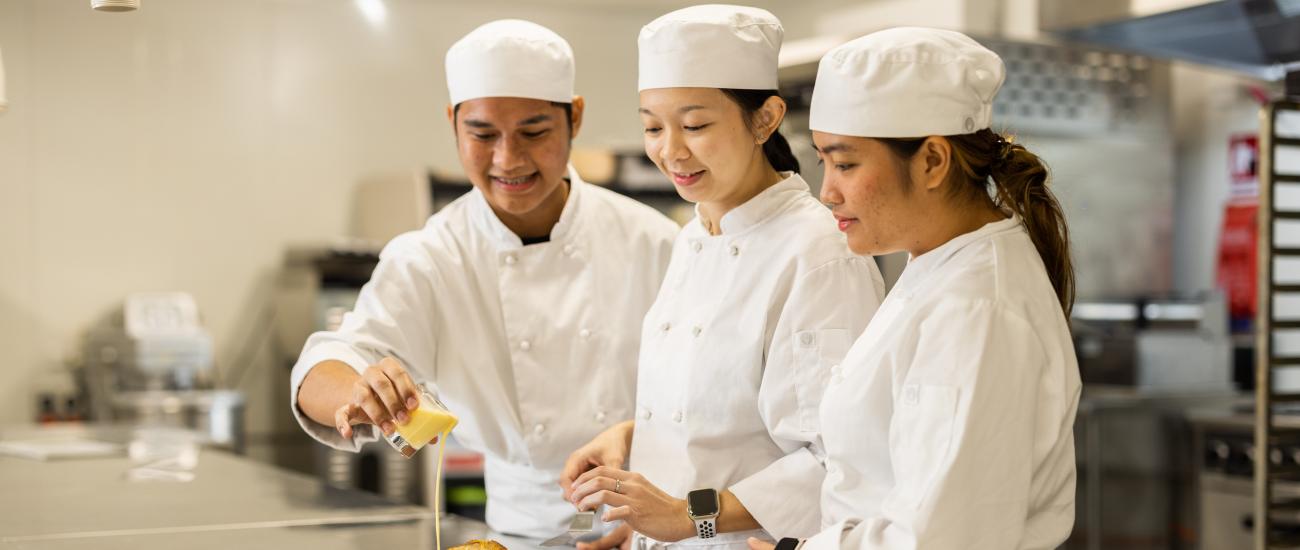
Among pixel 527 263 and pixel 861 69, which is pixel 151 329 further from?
pixel 861 69

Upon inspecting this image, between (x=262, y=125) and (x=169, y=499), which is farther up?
(x=262, y=125)

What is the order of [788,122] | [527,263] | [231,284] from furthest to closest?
[231,284]
[788,122]
[527,263]

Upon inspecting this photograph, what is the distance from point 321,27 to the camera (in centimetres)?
589

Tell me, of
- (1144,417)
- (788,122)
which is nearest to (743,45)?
(788,122)

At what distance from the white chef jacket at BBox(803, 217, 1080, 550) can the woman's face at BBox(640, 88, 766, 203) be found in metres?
0.37

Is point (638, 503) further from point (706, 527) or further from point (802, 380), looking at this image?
point (802, 380)

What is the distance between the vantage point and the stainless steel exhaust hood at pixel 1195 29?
2.93 m

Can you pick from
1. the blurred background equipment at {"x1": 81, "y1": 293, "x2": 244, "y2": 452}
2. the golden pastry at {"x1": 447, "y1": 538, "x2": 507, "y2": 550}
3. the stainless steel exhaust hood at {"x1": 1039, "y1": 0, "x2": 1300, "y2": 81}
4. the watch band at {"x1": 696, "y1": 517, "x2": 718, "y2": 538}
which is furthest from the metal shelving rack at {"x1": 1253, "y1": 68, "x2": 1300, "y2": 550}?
the blurred background equipment at {"x1": 81, "y1": 293, "x2": 244, "y2": 452}

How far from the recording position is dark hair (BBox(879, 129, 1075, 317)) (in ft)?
4.75

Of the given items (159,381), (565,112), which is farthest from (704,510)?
(159,381)

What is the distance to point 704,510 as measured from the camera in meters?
1.70

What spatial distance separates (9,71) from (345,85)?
142cm

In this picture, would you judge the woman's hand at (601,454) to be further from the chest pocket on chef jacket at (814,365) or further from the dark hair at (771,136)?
the dark hair at (771,136)

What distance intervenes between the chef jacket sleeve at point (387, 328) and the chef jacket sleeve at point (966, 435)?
100cm
